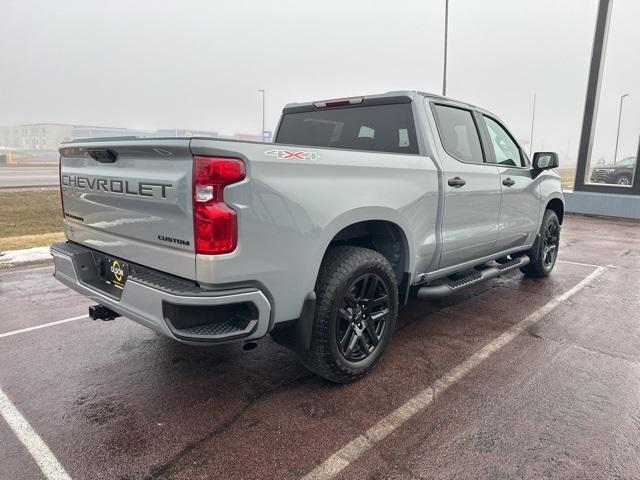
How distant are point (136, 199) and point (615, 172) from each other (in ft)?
55.6

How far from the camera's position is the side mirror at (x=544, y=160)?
510 centimetres

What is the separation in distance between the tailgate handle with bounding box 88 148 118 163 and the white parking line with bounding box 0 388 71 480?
63.9 inches

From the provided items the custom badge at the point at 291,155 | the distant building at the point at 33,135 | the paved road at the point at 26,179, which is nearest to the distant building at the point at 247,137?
the custom badge at the point at 291,155

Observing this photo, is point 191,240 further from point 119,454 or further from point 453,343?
point 453,343

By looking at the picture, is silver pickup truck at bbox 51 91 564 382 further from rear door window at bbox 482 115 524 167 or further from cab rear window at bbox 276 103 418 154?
rear door window at bbox 482 115 524 167

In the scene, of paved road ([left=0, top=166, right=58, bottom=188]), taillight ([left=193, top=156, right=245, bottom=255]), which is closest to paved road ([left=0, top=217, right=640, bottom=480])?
taillight ([left=193, top=156, right=245, bottom=255])

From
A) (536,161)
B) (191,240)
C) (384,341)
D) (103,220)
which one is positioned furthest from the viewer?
(536,161)

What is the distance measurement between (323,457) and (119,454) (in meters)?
1.07

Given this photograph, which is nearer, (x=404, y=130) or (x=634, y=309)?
(x=404, y=130)

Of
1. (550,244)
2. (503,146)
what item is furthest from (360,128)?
(550,244)

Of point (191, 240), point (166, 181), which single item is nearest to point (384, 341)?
point (191, 240)

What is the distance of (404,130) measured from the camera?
3.80m

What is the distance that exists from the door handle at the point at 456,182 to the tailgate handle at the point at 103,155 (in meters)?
2.48

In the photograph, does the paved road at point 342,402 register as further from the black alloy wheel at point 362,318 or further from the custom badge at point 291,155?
the custom badge at point 291,155
